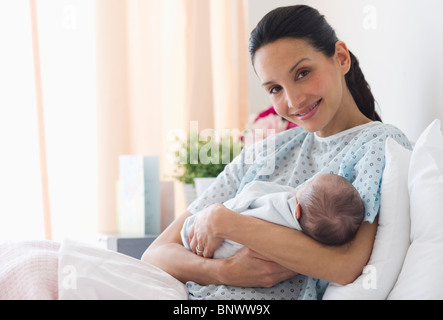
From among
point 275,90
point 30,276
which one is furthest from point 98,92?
point 30,276

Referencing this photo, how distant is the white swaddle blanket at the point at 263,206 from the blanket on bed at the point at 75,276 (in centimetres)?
18

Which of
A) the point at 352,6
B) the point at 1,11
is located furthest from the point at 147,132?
the point at 352,6

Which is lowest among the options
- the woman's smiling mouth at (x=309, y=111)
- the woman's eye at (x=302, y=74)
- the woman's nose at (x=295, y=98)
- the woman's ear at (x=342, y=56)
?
the woman's smiling mouth at (x=309, y=111)

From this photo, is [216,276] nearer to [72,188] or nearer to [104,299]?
[104,299]

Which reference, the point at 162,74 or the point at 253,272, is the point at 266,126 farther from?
the point at 253,272

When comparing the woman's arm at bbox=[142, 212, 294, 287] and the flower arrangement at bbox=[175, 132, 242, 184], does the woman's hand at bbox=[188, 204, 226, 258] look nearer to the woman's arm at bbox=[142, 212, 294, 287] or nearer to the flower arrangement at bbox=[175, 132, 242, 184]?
the woman's arm at bbox=[142, 212, 294, 287]

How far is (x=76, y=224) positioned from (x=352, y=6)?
67.2 inches

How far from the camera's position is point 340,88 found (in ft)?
4.80

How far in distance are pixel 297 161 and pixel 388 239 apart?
0.44 meters

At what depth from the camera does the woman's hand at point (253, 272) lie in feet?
4.03

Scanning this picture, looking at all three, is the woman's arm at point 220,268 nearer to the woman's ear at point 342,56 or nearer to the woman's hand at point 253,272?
the woman's hand at point 253,272

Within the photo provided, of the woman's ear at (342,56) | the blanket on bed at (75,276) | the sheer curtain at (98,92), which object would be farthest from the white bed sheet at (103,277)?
the sheer curtain at (98,92)

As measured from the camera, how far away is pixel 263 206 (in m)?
1.28

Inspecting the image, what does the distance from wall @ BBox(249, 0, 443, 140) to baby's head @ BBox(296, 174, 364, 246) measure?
496 millimetres
